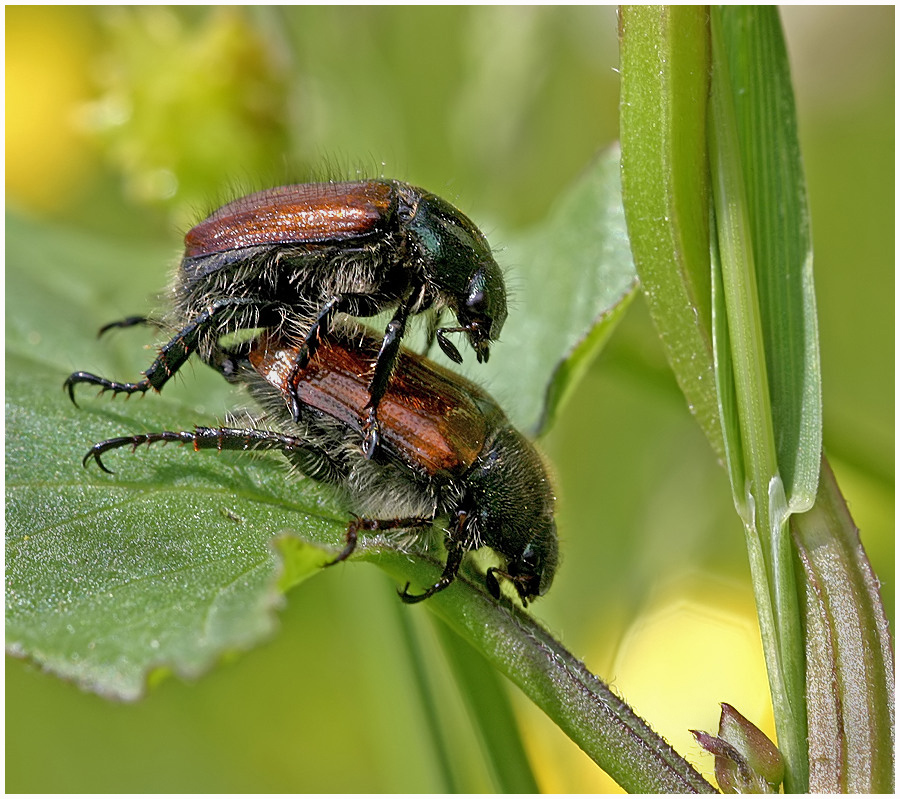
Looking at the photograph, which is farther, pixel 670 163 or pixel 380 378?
pixel 380 378

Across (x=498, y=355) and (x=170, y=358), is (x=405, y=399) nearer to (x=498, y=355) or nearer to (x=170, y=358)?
(x=170, y=358)

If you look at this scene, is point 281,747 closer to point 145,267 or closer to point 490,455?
point 145,267

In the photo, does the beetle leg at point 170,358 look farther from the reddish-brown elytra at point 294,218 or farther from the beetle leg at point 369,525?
the beetle leg at point 369,525

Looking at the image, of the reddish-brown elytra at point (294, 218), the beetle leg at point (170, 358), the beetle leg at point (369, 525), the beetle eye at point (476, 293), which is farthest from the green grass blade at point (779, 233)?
the beetle leg at point (170, 358)

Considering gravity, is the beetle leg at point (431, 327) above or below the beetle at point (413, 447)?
above

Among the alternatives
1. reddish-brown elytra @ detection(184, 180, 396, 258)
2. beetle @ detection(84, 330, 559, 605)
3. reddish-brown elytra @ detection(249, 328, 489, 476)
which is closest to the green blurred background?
reddish-brown elytra @ detection(184, 180, 396, 258)

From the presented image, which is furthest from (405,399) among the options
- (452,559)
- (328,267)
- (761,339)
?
(761,339)

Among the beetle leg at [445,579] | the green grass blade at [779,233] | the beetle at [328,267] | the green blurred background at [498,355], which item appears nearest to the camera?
the green grass blade at [779,233]
